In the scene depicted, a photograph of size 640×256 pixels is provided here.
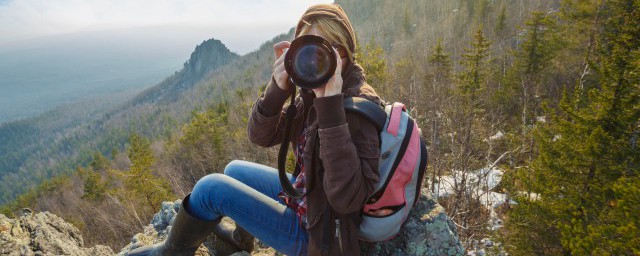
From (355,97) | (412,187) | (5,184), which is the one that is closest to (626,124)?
(412,187)

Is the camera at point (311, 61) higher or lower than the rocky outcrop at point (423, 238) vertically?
higher

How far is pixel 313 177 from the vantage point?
160 centimetres

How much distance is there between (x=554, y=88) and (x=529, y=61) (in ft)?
18.3

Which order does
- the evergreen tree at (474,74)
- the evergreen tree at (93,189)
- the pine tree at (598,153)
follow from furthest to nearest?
the evergreen tree at (93,189)
the evergreen tree at (474,74)
the pine tree at (598,153)

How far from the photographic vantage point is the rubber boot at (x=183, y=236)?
2.08 metres

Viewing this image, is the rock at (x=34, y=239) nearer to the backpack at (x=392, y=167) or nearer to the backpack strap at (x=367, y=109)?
the backpack at (x=392, y=167)

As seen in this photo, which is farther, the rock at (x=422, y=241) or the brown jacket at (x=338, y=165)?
the rock at (x=422, y=241)

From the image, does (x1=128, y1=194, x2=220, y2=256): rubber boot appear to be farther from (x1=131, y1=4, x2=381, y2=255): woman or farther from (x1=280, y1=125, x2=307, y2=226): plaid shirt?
(x1=280, y1=125, x2=307, y2=226): plaid shirt

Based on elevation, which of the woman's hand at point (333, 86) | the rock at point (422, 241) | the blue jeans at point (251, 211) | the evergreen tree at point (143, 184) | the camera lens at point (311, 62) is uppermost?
the camera lens at point (311, 62)

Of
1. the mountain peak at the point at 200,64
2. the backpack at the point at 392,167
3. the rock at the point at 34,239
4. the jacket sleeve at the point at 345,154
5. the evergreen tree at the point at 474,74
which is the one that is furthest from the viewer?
the mountain peak at the point at 200,64

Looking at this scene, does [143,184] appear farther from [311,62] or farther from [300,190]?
[311,62]

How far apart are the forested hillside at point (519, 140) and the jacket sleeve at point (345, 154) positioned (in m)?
2.43

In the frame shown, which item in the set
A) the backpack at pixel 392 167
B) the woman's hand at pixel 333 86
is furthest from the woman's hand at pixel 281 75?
the woman's hand at pixel 333 86

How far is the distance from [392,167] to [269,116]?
85cm
